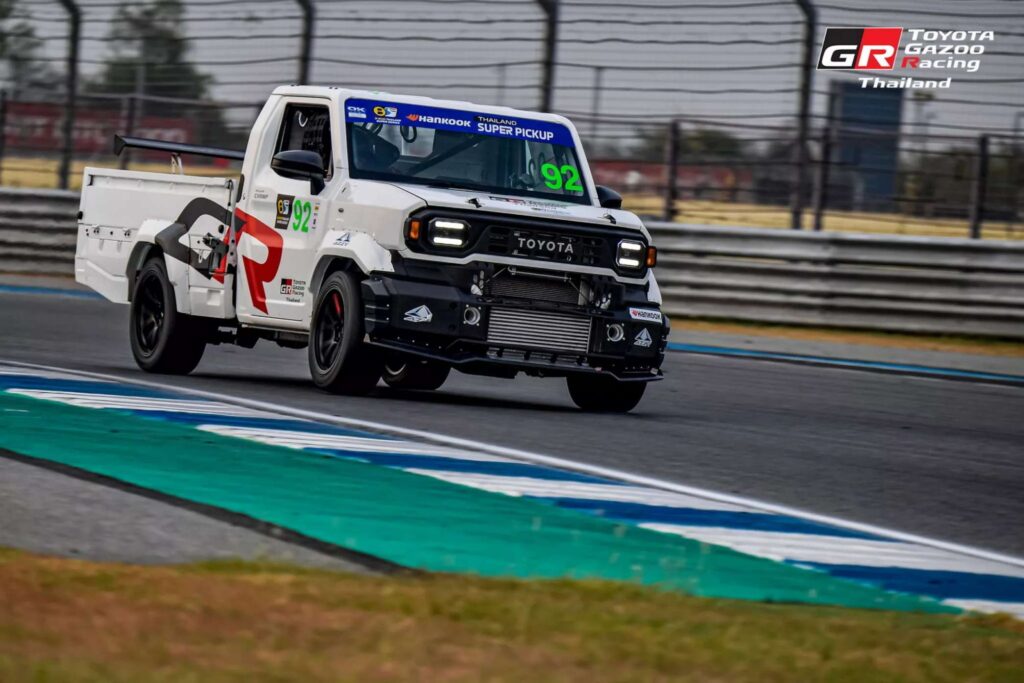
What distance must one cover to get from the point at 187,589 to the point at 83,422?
4.26 metres

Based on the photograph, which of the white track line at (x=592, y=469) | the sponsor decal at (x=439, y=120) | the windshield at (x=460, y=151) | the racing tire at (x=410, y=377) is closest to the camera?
the white track line at (x=592, y=469)

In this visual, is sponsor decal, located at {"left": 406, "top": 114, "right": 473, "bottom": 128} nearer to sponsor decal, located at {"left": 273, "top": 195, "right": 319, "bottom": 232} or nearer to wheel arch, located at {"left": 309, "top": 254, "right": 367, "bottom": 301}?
sponsor decal, located at {"left": 273, "top": 195, "right": 319, "bottom": 232}

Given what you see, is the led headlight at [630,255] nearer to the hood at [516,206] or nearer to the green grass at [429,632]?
the hood at [516,206]

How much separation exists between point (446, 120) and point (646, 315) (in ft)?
5.92

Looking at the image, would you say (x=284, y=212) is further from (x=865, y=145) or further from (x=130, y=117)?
(x=130, y=117)

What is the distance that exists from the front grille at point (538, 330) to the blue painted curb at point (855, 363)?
20.6ft

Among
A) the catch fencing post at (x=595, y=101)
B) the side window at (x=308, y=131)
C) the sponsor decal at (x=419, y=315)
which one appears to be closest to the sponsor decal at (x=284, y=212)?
the side window at (x=308, y=131)

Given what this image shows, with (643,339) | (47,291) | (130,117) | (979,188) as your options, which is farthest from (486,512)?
(130,117)

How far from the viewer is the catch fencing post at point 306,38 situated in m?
22.2

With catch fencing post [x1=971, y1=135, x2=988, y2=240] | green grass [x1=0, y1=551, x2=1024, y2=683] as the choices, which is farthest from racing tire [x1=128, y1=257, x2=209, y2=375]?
catch fencing post [x1=971, y1=135, x2=988, y2=240]

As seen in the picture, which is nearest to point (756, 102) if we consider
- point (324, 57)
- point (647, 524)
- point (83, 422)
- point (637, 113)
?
point (637, 113)

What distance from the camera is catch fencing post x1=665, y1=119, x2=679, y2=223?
21359mm

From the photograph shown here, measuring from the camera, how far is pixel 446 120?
12227 millimetres

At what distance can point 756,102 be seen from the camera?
20.5 m
